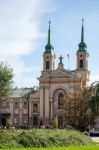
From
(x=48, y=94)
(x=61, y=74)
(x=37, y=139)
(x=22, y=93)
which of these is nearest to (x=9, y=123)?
(x=48, y=94)

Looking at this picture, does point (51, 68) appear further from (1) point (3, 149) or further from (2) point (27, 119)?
(1) point (3, 149)

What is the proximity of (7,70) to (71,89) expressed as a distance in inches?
1596

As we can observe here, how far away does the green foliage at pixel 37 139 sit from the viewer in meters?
40.8

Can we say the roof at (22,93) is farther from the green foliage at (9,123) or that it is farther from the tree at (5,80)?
the tree at (5,80)

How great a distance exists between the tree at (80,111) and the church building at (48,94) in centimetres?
2820

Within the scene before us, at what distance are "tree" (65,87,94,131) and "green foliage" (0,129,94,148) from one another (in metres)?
24.3

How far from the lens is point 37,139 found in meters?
42.5

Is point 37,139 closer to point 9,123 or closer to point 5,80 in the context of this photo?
point 5,80

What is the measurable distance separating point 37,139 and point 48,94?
76039 millimetres

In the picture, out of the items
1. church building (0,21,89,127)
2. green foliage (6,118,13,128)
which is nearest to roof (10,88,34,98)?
church building (0,21,89,127)

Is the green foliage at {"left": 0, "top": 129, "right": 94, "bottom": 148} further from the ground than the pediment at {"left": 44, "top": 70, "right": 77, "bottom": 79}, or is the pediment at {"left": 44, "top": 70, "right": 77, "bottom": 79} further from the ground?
the pediment at {"left": 44, "top": 70, "right": 77, "bottom": 79}

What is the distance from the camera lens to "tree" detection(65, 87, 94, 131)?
75.3 metres

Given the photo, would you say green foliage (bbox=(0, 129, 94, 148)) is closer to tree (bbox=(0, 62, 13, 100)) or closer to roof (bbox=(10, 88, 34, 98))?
tree (bbox=(0, 62, 13, 100))

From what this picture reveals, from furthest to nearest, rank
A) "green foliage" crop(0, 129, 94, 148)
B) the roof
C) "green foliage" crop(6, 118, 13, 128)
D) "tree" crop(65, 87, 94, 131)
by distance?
1. the roof
2. "green foliage" crop(6, 118, 13, 128)
3. "tree" crop(65, 87, 94, 131)
4. "green foliage" crop(0, 129, 94, 148)
